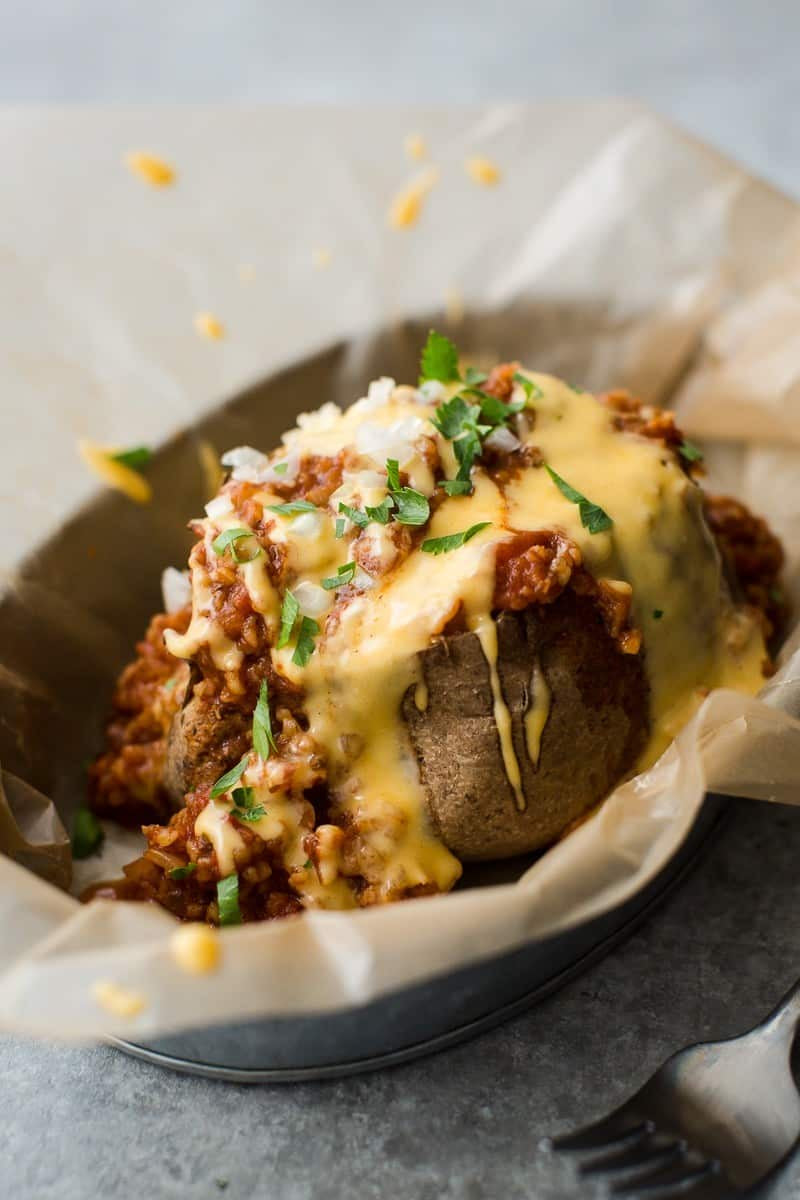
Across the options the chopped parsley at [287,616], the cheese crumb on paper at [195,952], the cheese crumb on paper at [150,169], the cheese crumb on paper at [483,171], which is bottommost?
the cheese crumb on paper at [195,952]

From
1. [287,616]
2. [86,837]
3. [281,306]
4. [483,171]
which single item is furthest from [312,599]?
[483,171]

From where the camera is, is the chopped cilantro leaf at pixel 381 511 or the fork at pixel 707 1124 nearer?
the fork at pixel 707 1124

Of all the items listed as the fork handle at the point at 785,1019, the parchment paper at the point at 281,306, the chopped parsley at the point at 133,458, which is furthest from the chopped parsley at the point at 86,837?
the fork handle at the point at 785,1019

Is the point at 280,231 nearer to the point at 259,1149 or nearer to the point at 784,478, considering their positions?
the point at 784,478

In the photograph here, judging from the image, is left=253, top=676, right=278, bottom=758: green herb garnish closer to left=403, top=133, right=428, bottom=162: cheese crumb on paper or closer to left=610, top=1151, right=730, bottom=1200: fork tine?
left=610, top=1151, right=730, bottom=1200: fork tine

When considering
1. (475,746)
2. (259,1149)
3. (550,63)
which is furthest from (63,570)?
(550,63)

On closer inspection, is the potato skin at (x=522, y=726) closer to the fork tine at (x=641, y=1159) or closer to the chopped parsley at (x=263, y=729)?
the chopped parsley at (x=263, y=729)
